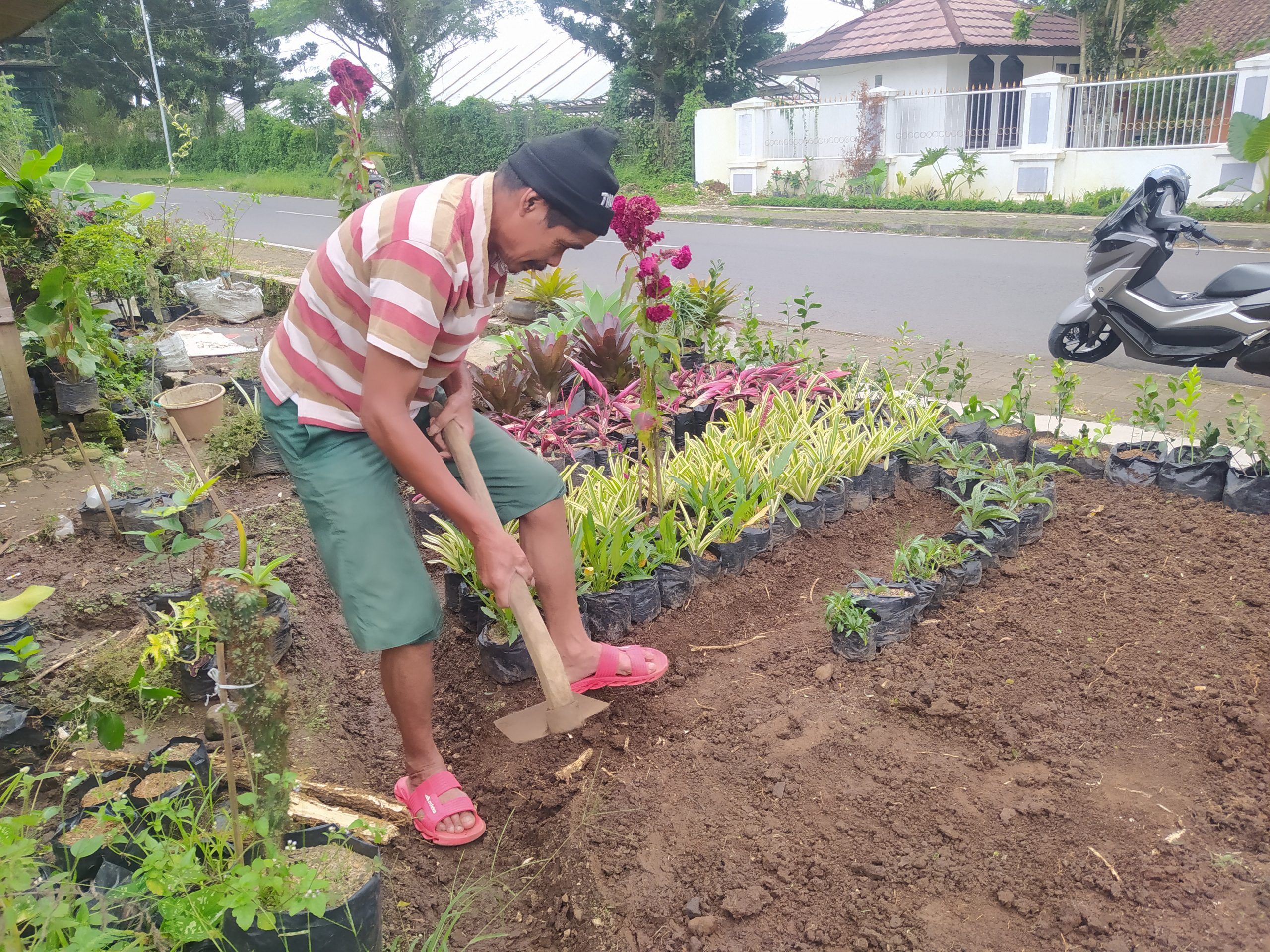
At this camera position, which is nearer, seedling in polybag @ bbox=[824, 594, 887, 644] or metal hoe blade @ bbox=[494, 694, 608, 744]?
metal hoe blade @ bbox=[494, 694, 608, 744]

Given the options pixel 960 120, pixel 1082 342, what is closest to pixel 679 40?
pixel 960 120

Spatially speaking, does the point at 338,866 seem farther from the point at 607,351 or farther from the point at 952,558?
the point at 607,351

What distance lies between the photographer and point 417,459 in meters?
2.04

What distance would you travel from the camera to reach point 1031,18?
719 inches

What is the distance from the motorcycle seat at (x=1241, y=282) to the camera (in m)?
4.47

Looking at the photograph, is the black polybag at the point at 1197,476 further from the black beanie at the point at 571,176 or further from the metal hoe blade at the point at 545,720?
the black beanie at the point at 571,176

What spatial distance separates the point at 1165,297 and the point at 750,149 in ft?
52.5

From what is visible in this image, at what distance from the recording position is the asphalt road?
7395mm

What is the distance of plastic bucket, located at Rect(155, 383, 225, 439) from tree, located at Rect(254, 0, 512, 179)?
23379 millimetres

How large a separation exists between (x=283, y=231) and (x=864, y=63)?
41.5 ft

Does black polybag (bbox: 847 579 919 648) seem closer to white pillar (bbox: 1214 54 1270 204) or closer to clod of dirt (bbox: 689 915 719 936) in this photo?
clod of dirt (bbox: 689 915 719 936)

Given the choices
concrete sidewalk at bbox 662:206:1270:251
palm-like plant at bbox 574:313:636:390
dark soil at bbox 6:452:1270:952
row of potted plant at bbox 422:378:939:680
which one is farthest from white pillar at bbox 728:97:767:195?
dark soil at bbox 6:452:1270:952

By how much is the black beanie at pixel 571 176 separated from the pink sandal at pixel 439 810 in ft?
4.68

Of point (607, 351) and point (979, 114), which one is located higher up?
point (979, 114)
